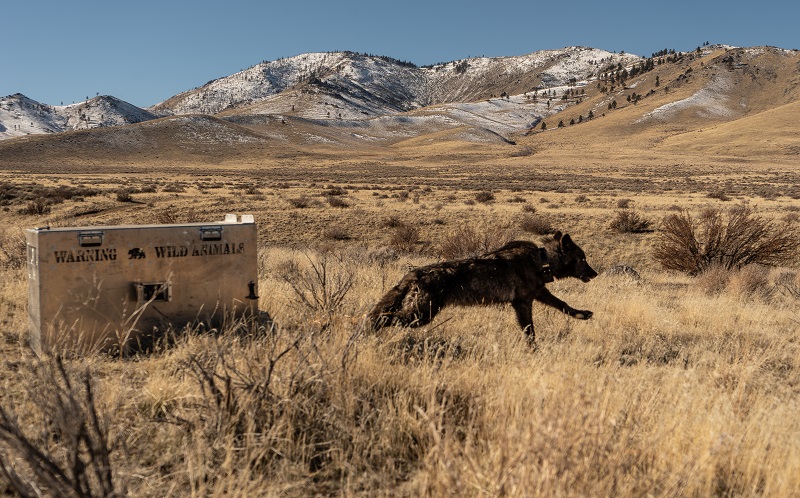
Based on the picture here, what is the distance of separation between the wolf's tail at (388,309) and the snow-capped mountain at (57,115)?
649 feet

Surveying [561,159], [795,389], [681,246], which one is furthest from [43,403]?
[561,159]

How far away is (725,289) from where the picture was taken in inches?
398

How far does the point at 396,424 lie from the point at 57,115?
741 ft

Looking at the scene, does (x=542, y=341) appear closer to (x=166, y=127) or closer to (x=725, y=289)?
(x=725, y=289)

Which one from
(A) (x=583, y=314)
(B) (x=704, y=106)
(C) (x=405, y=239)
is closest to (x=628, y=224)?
(C) (x=405, y=239)

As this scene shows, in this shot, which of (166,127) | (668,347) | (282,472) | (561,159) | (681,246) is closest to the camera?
(282,472)

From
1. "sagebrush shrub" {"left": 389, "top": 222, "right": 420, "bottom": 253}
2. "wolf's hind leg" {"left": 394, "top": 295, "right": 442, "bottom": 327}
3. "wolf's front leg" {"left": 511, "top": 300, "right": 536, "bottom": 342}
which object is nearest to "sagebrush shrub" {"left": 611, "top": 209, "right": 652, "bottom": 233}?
"sagebrush shrub" {"left": 389, "top": 222, "right": 420, "bottom": 253}

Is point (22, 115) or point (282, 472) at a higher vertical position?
point (22, 115)

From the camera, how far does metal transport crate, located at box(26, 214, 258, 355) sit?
14.4 feet

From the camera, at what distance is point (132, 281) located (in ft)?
15.2

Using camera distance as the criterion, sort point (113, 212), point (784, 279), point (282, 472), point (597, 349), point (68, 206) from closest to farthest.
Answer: point (282, 472) → point (597, 349) → point (784, 279) → point (113, 212) → point (68, 206)

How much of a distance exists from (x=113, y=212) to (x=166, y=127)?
93.3m

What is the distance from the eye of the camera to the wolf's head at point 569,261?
19.5ft

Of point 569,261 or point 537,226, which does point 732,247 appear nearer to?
point 537,226
